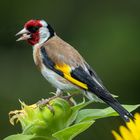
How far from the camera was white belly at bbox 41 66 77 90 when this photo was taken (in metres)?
4.13

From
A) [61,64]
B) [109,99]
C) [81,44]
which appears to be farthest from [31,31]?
[81,44]

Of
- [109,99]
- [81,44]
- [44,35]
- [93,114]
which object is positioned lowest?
[81,44]

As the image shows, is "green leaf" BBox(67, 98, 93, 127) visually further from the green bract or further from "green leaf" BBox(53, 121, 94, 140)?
"green leaf" BBox(53, 121, 94, 140)

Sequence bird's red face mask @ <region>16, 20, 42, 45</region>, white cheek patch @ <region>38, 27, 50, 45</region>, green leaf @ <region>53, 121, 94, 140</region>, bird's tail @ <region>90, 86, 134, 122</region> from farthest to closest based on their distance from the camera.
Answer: white cheek patch @ <region>38, 27, 50, 45</region> → bird's red face mask @ <region>16, 20, 42, 45</region> → bird's tail @ <region>90, 86, 134, 122</region> → green leaf @ <region>53, 121, 94, 140</region>

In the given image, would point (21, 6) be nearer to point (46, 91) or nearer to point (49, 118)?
point (46, 91)

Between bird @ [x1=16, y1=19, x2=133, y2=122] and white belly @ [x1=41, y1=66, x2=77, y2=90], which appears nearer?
bird @ [x1=16, y1=19, x2=133, y2=122]

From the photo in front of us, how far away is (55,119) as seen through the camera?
287cm

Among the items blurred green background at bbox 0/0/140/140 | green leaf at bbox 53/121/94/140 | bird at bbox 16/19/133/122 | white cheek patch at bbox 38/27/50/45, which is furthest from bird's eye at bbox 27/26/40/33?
blurred green background at bbox 0/0/140/140

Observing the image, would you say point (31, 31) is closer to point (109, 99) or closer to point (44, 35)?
point (44, 35)

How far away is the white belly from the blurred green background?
503cm

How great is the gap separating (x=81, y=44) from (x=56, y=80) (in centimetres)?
794

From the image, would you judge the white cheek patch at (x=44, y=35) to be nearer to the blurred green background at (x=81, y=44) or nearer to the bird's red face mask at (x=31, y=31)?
the bird's red face mask at (x=31, y=31)

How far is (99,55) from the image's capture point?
38.0 ft

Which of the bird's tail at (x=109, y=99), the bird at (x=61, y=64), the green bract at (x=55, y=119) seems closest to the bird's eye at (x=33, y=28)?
the bird at (x=61, y=64)
